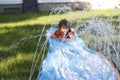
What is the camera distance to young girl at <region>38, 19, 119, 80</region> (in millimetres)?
5707

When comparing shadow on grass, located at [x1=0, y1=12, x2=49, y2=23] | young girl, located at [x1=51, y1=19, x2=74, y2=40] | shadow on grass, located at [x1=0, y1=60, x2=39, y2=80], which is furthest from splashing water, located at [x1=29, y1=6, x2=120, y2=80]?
shadow on grass, located at [x1=0, y1=12, x2=49, y2=23]

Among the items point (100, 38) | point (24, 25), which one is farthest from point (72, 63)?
point (24, 25)

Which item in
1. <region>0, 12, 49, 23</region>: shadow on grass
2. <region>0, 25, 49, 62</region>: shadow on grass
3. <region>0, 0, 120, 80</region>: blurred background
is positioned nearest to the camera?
<region>0, 0, 120, 80</region>: blurred background

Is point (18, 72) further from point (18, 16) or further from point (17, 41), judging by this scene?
point (18, 16)

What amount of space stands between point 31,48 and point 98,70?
10.9 ft

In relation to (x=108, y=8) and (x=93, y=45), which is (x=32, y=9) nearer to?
(x=108, y=8)

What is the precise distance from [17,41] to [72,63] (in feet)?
11.9

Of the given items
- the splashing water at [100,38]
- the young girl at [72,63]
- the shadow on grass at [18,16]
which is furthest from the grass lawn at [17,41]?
the young girl at [72,63]

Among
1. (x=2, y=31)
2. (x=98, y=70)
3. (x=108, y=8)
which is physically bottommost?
(x=108, y=8)

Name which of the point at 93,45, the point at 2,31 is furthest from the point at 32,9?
the point at 93,45

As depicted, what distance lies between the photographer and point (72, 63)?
623cm

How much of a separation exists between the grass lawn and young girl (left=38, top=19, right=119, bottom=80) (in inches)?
15.9

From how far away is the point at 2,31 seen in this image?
36.5 ft

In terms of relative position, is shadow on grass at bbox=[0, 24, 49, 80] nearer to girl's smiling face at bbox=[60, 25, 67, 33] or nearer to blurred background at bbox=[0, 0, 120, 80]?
blurred background at bbox=[0, 0, 120, 80]
